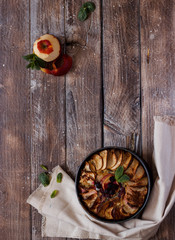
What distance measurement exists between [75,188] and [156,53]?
90cm

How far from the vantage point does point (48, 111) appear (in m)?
1.73

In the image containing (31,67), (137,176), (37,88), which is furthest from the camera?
(37,88)

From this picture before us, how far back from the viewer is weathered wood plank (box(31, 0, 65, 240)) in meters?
1.73

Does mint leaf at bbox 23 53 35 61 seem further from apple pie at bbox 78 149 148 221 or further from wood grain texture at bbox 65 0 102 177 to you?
apple pie at bbox 78 149 148 221

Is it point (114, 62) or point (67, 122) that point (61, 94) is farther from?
point (114, 62)

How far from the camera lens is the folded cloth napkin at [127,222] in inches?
61.9

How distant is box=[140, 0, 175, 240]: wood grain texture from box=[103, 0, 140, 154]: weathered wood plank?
0.15 ft

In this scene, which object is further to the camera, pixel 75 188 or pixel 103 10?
pixel 103 10

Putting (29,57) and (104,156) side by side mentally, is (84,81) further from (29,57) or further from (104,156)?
(104,156)

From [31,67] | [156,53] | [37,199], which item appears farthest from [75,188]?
[156,53]

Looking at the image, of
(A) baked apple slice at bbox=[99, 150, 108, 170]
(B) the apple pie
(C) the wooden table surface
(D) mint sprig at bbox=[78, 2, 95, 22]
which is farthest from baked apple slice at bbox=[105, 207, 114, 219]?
(D) mint sprig at bbox=[78, 2, 95, 22]

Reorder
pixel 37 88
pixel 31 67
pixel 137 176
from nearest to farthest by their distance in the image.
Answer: pixel 137 176
pixel 31 67
pixel 37 88

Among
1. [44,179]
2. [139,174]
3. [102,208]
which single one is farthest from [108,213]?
[44,179]

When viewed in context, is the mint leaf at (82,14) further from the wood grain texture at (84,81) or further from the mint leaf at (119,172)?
the mint leaf at (119,172)
